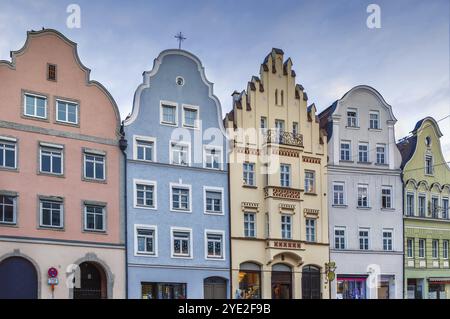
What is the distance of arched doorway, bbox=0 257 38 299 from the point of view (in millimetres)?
35250

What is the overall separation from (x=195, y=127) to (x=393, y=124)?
17718 mm

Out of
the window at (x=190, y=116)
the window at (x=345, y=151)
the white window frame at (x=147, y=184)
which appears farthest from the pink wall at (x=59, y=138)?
the window at (x=345, y=151)

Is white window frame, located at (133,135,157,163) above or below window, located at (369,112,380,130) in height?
below

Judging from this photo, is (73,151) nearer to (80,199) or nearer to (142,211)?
(80,199)

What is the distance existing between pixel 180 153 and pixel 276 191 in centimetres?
747

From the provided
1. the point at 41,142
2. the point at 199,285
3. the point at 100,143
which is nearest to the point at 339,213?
the point at 199,285

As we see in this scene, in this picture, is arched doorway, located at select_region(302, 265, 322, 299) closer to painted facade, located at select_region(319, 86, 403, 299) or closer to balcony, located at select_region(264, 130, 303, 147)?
painted facade, located at select_region(319, 86, 403, 299)

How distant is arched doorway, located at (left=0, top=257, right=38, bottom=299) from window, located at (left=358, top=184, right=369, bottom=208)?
25.4 metres

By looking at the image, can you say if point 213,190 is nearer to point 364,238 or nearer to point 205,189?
point 205,189

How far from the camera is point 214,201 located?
144ft

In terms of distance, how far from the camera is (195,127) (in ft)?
144

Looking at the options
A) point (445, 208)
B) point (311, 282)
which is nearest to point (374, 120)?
point (445, 208)

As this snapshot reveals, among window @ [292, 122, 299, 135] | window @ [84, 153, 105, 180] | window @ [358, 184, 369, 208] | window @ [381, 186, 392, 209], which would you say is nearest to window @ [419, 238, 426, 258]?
window @ [381, 186, 392, 209]

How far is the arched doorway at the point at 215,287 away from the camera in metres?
42.5
